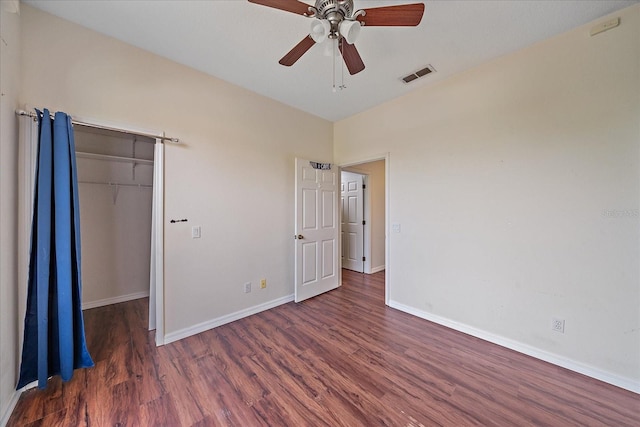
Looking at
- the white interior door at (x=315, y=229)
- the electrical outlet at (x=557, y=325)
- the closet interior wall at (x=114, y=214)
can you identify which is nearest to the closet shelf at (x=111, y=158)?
the closet interior wall at (x=114, y=214)

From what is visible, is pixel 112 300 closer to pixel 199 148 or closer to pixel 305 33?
pixel 199 148

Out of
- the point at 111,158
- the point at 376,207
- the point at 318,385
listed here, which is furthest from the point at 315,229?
the point at 111,158

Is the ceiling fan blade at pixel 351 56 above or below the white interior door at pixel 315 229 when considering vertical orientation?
above

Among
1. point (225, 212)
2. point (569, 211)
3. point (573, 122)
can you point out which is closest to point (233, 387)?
point (225, 212)

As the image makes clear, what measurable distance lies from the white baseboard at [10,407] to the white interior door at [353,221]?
4356 millimetres

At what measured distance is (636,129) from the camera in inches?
66.1

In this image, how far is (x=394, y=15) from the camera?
1.35 meters

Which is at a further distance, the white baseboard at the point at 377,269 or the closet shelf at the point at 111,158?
the white baseboard at the point at 377,269

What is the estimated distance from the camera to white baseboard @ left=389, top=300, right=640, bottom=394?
5.69 feet

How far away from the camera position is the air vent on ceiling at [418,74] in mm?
2432

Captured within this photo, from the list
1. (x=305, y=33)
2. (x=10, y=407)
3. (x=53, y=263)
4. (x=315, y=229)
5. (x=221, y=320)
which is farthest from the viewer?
(x=315, y=229)

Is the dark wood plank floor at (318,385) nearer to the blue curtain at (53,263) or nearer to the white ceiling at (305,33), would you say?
the blue curtain at (53,263)

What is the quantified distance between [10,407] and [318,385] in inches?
78.2

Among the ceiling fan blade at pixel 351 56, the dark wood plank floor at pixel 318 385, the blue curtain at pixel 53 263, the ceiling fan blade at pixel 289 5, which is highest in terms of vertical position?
the ceiling fan blade at pixel 289 5
